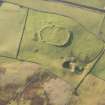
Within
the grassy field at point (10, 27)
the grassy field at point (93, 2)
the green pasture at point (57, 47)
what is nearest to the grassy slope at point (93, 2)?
the grassy field at point (93, 2)

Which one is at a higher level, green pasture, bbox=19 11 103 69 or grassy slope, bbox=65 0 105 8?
grassy slope, bbox=65 0 105 8

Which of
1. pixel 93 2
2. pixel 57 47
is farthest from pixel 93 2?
pixel 57 47

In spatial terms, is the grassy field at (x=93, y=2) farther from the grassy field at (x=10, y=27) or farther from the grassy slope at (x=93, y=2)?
the grassy field at (x=10, y=27)

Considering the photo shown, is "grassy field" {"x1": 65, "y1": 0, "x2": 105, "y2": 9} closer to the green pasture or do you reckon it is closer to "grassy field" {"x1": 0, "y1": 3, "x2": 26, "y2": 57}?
the green pasture

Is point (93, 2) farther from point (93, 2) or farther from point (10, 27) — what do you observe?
point (10, 27)

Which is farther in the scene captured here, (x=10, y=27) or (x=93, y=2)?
(x=93, y=2)

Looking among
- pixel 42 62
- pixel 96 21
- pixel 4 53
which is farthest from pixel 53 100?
pixel 96 21

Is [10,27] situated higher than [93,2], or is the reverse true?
[93,2]

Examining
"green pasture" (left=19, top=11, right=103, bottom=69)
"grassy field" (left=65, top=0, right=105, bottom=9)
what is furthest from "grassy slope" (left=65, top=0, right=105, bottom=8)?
"green pasture" (left=19, top=11, right=103, bottom=69)
